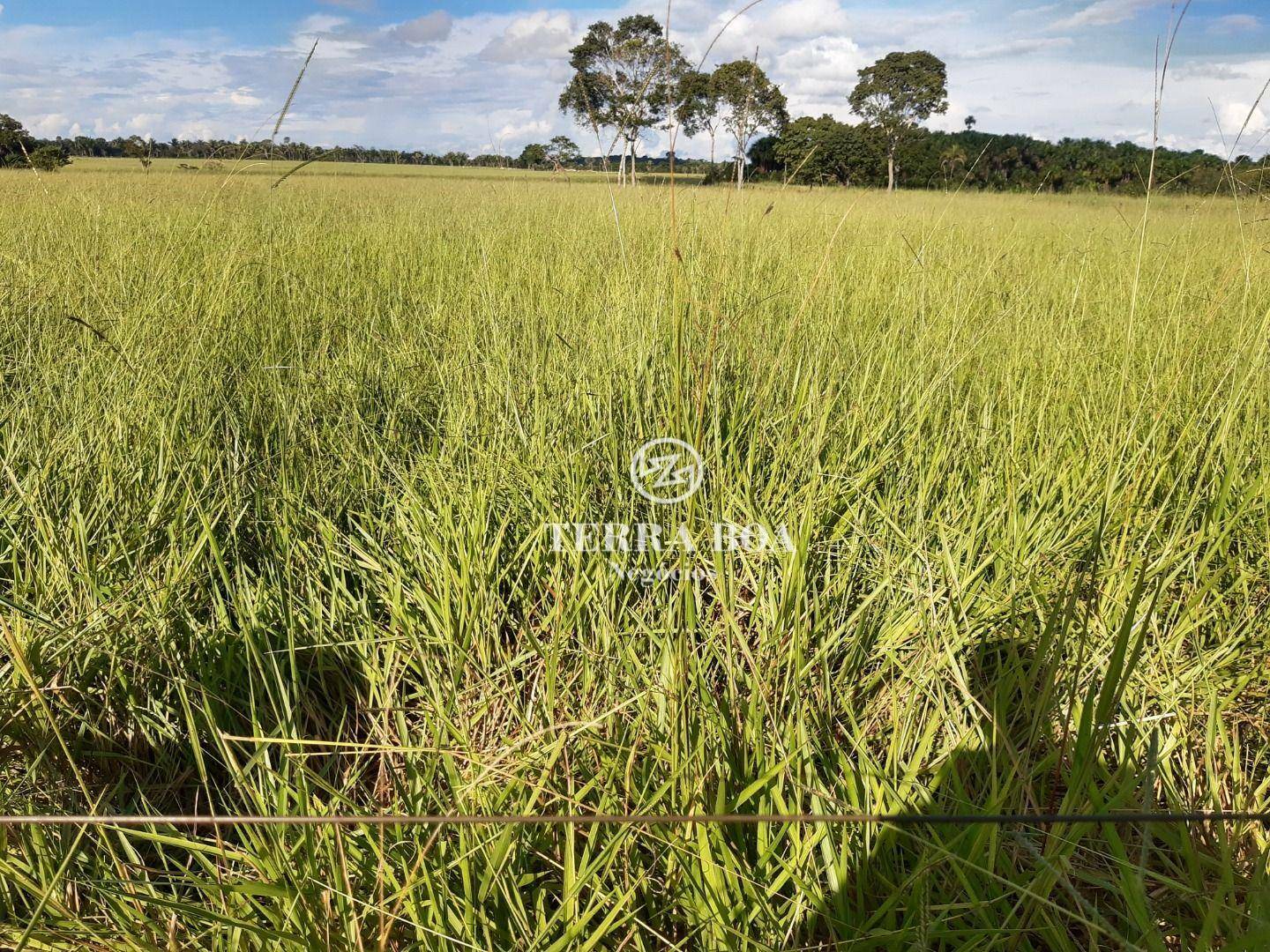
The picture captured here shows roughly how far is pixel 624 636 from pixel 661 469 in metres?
0.45

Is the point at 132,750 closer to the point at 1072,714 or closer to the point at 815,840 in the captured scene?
the point at 815,840

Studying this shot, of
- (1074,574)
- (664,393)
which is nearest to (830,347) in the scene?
(664,393)

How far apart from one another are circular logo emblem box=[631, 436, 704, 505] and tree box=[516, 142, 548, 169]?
1.26m

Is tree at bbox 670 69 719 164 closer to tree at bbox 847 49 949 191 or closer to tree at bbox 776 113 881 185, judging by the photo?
tree at bbox 776 113 881 185

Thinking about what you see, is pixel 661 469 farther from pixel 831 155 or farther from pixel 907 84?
pixel 907 84

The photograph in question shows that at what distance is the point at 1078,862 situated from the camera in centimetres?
89

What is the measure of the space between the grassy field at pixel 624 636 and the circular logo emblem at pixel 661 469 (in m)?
0.05

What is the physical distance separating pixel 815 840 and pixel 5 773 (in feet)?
3.70

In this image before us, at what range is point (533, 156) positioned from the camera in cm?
247

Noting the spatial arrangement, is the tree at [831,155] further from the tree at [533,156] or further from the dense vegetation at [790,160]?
the tree at [533,156]

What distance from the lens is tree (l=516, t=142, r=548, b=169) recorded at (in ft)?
7.55

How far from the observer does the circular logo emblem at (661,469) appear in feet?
4.68

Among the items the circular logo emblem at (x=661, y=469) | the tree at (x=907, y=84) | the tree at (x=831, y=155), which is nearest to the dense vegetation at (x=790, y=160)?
the tree at (x=831, y=155)

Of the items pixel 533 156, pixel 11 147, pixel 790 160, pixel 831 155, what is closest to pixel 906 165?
pixel 831 155
